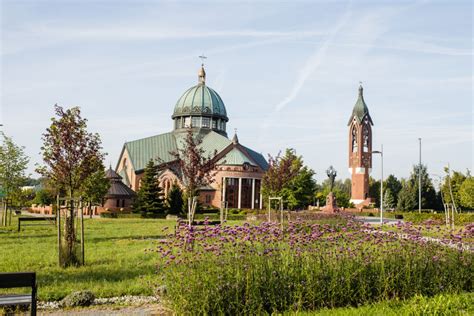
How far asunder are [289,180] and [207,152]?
35353 millimetres

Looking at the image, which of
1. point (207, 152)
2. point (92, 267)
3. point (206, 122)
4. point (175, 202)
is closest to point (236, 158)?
point (207, 152)

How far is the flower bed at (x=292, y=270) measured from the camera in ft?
22.4

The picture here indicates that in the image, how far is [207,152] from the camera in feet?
211

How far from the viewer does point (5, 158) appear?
27875mm

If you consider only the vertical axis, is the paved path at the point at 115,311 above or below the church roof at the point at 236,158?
below

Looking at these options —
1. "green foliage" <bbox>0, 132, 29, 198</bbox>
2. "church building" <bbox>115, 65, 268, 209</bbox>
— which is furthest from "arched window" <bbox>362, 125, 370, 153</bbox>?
"green foliage" <bbox>0, 132, 29, 198</bbox>

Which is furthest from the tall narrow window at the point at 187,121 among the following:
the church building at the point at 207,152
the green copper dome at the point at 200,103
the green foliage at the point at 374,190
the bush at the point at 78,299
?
the bush at the point at 78,299

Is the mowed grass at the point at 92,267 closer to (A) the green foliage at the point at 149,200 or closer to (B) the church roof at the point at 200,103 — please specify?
(A) the green foliage at the point at 149,200

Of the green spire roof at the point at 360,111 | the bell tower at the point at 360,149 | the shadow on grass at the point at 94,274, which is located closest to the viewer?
the shadow on grass at the point at 94,274

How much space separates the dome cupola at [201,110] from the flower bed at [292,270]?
200ft

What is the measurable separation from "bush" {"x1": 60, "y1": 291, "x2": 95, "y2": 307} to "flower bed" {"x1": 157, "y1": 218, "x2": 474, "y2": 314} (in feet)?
4.90

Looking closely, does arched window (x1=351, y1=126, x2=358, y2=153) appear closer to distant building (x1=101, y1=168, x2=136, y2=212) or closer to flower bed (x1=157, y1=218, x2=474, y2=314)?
distant building (x1=101, y1=168, x2=136, y2=212)

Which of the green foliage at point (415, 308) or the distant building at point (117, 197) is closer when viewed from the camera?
the green foliage at point (415, 308)

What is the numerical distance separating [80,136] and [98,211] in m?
35.3
